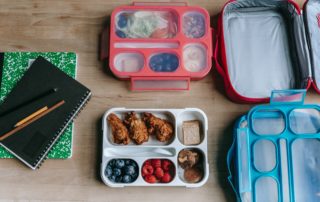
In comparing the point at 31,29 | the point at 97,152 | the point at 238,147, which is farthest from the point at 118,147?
the point at 31,29

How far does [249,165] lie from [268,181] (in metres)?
0.06

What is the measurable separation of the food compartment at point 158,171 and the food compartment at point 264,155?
0.18 m

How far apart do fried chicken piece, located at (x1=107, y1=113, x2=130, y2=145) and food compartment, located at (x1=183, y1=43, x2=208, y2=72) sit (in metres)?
0.20

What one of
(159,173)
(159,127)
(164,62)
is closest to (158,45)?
(164,62)

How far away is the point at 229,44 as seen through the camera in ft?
2.98

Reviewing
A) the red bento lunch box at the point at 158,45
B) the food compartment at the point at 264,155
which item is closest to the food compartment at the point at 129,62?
the red bento lunch box at the point at 158,45

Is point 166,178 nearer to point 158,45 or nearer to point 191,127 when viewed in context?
point 191,127

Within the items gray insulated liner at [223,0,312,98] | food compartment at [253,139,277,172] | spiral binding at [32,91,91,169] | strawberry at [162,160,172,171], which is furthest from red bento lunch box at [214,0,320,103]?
spiral binding at [32,91,91,169]

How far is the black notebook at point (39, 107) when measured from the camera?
83 cm

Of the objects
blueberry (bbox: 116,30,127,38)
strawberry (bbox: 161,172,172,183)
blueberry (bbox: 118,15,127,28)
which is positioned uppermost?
blueberry (bbox: 118,15,127,28)

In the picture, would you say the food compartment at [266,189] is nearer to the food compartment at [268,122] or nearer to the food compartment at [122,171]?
the food compartment at [268,122]

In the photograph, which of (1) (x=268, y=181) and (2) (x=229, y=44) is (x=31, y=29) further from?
(1) (x=268, y=181)

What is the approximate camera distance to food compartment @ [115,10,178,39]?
0.90 meters

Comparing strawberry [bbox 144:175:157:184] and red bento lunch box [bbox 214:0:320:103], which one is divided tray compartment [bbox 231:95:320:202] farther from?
strawberry [bbox 144:175:157:184]
